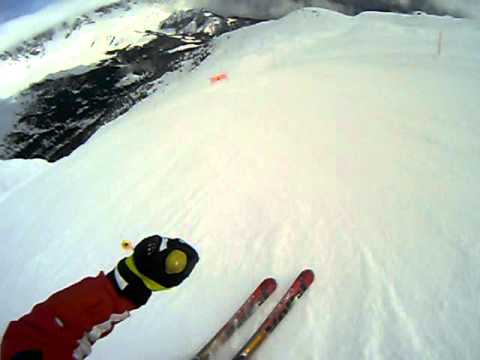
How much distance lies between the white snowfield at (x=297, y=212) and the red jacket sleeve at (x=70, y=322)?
1693 mm

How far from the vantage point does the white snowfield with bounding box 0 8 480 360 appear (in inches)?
167

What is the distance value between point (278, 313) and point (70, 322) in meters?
2.20

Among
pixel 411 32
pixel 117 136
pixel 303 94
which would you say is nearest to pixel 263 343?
pixel 303 94

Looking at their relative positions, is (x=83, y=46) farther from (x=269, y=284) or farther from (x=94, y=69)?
(x=269, y=284)

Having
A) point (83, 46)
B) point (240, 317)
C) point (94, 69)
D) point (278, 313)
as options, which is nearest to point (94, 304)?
point (240, 317)

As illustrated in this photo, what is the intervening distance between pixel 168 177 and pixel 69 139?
5568cm

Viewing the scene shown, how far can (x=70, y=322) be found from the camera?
2.50m

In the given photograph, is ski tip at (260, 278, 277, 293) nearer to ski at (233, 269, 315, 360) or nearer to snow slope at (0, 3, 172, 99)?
ski at (233, 269, 315, 360)

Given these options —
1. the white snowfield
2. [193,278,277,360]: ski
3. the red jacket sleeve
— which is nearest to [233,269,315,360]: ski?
the white snowfield

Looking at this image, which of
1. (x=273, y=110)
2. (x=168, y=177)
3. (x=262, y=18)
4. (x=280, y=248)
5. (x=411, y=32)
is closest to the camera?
(x=280, y=248)

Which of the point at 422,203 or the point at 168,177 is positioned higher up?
the point at 422,203

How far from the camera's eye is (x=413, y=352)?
3.77 metres

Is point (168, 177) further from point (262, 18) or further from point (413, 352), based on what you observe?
point (262, 18)

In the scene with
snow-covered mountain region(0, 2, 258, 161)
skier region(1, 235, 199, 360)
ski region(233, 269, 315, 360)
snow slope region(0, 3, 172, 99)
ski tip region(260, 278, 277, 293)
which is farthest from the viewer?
snow slope region(0, 3, 172, 99)
